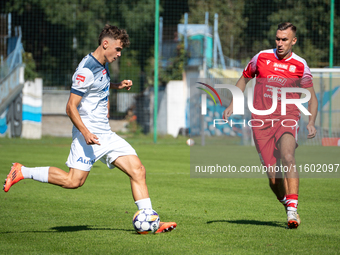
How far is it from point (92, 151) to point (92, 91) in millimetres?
597

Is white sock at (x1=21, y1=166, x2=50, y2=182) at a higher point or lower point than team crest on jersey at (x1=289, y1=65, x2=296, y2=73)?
lower

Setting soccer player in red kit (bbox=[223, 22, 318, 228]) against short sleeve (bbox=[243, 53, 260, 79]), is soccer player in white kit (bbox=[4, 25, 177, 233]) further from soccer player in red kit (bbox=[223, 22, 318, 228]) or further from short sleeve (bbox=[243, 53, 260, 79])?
short sleeve (bbox=[243, 53, 260, 79])

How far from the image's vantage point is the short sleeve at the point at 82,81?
4.84 metres

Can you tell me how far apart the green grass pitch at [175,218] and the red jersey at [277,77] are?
4.16 feet

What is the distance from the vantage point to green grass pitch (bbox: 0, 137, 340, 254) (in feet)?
14.4

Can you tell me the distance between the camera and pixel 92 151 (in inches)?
197

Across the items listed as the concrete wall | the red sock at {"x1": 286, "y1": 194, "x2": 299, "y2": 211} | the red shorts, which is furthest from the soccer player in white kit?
the concrete wall

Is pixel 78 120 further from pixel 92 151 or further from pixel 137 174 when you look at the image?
pixel 137 174

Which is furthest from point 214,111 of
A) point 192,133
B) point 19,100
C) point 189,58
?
point 19,100

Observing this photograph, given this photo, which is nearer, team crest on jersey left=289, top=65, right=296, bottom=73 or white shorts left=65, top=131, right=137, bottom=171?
white shorts left=65, top=131, right=137, bottom=171

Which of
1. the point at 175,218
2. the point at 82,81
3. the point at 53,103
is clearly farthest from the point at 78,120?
the point at 53,103

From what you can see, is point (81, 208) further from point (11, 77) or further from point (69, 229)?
point (11, 77)

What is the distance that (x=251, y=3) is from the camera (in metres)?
24.8

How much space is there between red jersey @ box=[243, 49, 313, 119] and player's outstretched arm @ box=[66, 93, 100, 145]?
193cm
